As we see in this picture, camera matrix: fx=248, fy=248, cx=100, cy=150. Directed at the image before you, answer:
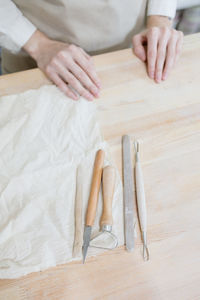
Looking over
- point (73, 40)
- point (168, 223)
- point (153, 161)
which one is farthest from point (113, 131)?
point (73, 40)

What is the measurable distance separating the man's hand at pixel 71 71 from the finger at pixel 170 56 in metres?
0.15

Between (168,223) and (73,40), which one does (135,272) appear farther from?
(73,40)

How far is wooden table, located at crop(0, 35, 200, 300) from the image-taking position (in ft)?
1.14


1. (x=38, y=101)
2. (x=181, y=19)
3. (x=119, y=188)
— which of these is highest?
(x=38, y=101)

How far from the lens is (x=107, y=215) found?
39 centimetres

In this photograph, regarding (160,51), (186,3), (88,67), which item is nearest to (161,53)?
(160,51)

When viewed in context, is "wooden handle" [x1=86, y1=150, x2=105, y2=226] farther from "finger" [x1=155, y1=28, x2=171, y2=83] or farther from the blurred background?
the blurred background

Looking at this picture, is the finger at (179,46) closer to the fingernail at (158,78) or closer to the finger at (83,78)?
the fingernail at (158,78)

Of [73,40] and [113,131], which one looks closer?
[113,131]

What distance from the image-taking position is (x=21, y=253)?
363 mm

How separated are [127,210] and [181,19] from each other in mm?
911

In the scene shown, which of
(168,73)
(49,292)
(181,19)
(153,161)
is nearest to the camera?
(49,292)

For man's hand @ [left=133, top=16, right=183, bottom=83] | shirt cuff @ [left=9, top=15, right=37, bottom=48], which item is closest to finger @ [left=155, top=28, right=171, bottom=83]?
man's hand @ [left=133, top=16, right=183, bottom=83]

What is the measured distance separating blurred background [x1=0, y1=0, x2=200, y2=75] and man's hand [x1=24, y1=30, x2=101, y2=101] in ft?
1.83
